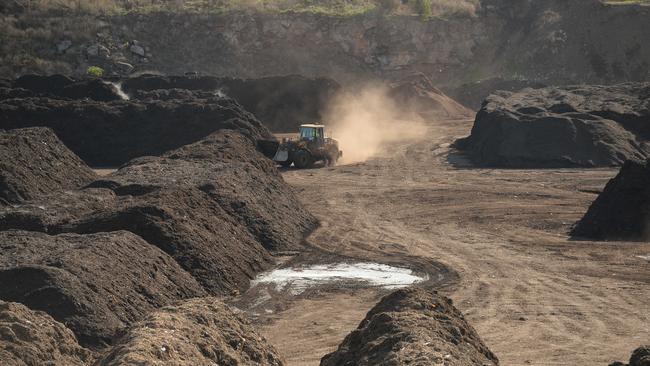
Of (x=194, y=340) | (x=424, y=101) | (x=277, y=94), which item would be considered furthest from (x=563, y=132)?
(x=194, y=340)

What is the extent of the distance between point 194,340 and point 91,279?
6155 millimetres

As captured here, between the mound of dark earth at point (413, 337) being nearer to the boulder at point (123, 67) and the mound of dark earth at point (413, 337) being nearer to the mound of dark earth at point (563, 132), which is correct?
the mound of dark earth at point (563, 132)

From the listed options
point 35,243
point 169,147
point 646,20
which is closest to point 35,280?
point 35,243

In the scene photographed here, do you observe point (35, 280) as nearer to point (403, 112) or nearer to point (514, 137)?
point (514, 137)

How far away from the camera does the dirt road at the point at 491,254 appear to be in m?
17.9

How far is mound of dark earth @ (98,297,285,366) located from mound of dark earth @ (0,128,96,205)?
1539 centimetres

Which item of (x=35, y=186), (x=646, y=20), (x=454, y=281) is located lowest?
(x=454, y=281)

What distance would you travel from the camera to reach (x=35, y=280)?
15586mm

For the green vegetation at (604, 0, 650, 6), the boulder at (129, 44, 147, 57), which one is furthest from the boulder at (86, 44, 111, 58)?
the green vegetation at (604, 0, 650, 6)

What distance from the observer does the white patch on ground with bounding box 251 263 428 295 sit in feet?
73.4

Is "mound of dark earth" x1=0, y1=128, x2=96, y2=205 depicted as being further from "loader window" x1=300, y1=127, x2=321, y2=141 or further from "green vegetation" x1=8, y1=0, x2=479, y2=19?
"green vegetation" x1=8, y1=0, x2=479, y2=19

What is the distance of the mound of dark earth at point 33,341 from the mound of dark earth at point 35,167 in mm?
14887

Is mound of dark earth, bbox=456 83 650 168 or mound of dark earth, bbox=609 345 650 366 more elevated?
mound of dark earth, bbox=609 345 650 366

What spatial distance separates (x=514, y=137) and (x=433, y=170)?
445 centimetres
